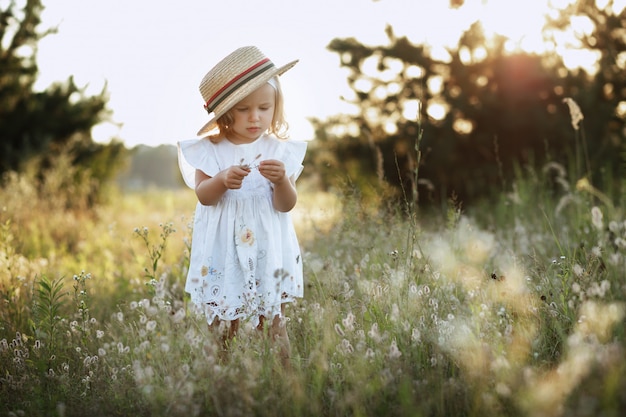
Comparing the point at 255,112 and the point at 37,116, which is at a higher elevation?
the point at 37,116

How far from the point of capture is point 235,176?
10.3 feet

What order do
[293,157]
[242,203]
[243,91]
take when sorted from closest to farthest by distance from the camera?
[243,91], [242,203], [293,157]

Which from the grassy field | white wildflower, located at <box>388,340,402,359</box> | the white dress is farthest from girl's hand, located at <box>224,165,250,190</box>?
white wildflower, located at <box>388,340,402,359</box>

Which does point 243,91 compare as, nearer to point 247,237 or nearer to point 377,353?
point 247,237

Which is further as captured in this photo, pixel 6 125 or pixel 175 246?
pixel 6 125

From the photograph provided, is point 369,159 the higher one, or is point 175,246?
point 369,159

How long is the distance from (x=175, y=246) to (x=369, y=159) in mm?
2866

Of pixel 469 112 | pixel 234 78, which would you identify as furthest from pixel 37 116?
pixel 234 78

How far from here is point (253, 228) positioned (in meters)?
3.35

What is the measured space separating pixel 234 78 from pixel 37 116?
9904mm

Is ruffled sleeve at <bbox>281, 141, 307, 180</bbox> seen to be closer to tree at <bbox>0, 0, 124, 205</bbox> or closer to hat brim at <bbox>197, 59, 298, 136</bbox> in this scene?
hat brim at <bbox>197, 59, 298, 136</bbox>

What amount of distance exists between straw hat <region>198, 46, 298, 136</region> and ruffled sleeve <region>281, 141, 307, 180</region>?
405mm

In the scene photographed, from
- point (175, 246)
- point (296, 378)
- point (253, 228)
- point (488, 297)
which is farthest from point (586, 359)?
point (175, 246)

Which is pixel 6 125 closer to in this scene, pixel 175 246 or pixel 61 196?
pixel 61 196
